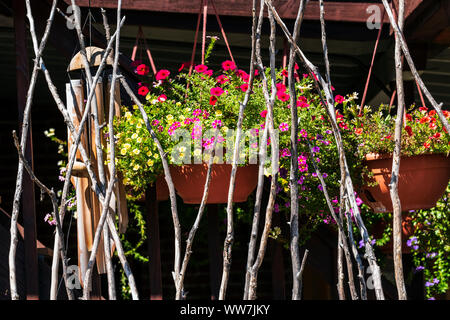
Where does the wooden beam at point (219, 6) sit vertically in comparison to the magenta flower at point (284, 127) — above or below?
above

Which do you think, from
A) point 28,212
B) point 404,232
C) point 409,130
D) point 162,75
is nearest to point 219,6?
point 162,75

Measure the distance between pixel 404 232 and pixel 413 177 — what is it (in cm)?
143

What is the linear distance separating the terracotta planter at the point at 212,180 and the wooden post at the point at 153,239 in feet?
1.13

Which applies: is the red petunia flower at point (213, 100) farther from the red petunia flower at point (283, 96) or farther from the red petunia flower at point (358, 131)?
the red petunia flower at point (358, 131)

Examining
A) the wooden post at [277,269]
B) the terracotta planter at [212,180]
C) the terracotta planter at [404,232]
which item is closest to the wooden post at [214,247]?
the terracotta planter at [212,180]

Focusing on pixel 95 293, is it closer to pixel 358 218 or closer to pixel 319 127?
pixel 319 127

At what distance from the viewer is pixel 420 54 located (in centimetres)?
421

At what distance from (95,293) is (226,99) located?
1119 mm

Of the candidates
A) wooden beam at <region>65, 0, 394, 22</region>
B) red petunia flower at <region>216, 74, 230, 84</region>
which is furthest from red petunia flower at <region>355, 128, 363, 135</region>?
wooden beam at <region>65, 0, 394, 22</region>

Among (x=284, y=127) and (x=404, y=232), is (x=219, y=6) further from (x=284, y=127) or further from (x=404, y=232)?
(x=404, y=232)

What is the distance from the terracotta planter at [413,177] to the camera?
3037 millimetres

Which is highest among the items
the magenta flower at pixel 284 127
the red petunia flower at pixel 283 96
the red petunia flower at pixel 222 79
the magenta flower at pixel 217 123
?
the red petunia flower at pixel 222 79

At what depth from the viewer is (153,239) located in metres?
3.30
